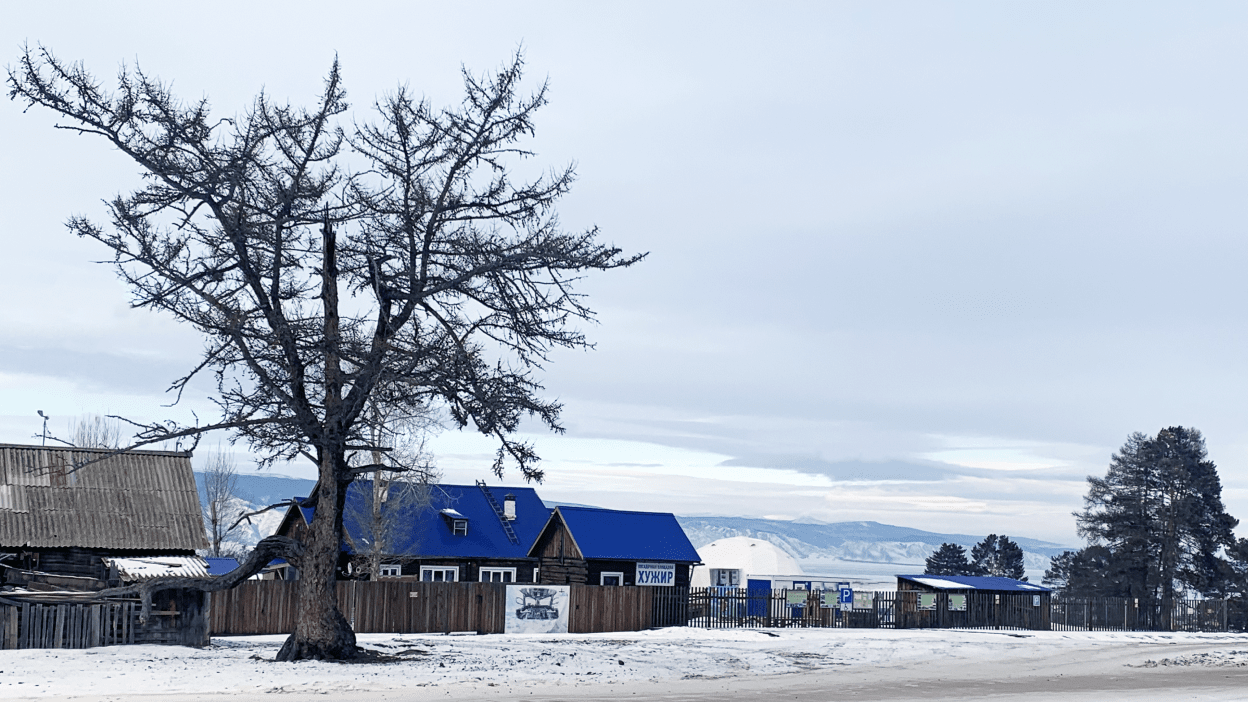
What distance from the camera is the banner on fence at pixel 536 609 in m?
41.8

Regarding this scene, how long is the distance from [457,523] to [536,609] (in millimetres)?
16032

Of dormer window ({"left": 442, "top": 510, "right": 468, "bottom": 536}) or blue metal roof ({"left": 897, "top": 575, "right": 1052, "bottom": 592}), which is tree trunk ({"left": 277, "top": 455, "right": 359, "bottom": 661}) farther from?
blue metal roof ({"left": 897, "top": 575, "right": 1052, "bottom": 592})

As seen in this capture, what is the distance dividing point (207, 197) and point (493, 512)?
117ft

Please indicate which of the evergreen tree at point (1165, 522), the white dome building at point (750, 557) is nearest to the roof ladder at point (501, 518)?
the evergreen tree at point (1165, 522)

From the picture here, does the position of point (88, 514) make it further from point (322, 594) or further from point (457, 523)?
point (457, 523)

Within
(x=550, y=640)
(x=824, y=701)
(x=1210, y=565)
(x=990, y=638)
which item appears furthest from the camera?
(x=1210, y=565)

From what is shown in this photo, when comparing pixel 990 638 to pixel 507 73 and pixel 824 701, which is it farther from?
pixel 507 73

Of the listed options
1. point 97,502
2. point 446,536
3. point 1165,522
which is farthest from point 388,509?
point 1165,522

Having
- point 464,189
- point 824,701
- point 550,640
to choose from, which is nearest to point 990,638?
point 550,640

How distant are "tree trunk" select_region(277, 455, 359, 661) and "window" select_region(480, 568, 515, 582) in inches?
1111

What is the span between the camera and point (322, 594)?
92.6 feet

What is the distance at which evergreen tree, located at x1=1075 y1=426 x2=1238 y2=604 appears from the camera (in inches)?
2601

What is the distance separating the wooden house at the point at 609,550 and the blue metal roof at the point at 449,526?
1848mm

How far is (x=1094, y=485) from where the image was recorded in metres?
70.0
